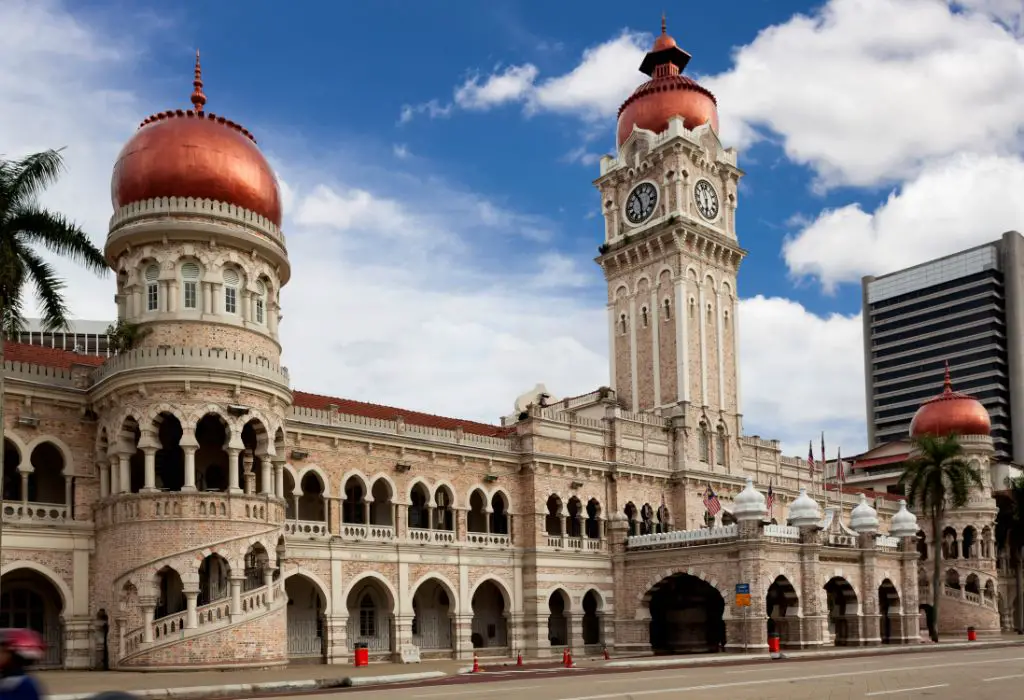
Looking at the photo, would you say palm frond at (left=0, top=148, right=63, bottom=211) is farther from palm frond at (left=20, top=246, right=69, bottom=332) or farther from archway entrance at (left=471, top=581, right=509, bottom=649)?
archway entrance at (left=471, top=581, right=509, bottom=649)

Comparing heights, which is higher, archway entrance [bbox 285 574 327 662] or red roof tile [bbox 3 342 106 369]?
red roof tile [bbox 3 342 106 369]

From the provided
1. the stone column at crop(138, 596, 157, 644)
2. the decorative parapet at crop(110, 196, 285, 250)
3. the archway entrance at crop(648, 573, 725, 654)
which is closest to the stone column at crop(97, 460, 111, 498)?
the stone column at crop(138, 596, 157, 644)

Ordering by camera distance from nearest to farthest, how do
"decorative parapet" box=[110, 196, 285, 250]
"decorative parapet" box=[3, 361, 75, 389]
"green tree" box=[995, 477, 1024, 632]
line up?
"decorative parapet" box=[3, 361, 75, 389] → "decorative parapet" box=[110, 196, 285, 250] → "green tree" box=[995, 477, 1024, 632]

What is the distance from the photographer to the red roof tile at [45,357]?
1456 inches

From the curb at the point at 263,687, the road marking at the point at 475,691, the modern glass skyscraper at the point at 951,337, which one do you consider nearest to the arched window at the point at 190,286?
the curb at the point at 263,687

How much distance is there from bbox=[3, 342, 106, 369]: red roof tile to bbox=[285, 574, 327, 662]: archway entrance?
10935 millimetres

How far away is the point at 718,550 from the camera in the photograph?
45.7 metres

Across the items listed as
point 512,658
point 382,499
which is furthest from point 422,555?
point 512,658

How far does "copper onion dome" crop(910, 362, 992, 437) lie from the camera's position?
236 feet

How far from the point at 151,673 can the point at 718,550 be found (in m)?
24.1

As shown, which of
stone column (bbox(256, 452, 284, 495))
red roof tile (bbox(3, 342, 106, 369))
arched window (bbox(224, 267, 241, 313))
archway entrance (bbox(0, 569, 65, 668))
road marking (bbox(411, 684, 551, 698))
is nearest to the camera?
road marking (bbox(411, 684, 551, 698))

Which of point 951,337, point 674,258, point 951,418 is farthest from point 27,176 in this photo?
point 951,337

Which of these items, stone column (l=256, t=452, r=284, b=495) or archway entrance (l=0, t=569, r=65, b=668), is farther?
stone column (l=256, t=452, r=284, b=495)

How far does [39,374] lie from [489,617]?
22.9 m
